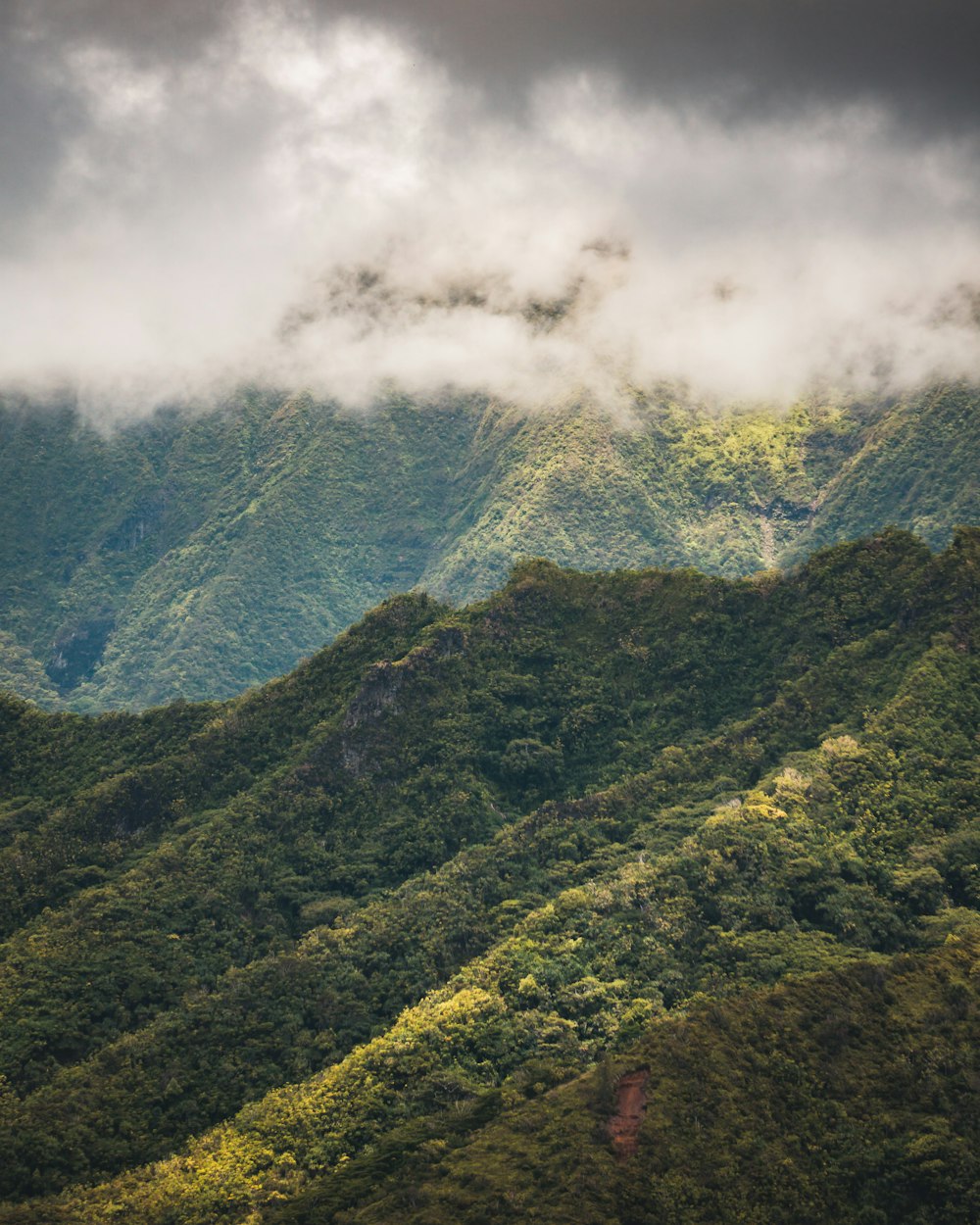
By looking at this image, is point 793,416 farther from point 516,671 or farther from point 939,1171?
point 939,1171

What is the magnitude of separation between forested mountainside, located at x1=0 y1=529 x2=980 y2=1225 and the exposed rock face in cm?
17

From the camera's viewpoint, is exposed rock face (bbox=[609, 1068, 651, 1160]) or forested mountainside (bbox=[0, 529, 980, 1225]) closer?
exposed rock face (bbox=[609, 1068, 651, 1160])

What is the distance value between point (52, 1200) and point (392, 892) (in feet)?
85.2

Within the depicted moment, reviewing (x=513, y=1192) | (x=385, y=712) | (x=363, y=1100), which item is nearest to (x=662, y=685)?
(x=385, y=712)

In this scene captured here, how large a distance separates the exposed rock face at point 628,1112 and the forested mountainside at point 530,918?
174 millimetres

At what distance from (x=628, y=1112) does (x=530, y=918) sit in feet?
58.9

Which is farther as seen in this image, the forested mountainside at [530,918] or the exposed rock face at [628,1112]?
the forested mountainside at [530,918]

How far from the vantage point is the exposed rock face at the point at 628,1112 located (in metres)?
47.5

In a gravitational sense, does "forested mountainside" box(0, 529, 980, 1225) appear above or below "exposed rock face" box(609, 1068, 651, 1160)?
above

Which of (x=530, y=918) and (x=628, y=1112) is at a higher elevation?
(x=530, y=918)

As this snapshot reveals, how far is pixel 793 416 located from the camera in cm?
19000

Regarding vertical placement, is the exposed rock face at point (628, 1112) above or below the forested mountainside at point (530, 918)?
below

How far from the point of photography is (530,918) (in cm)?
6650

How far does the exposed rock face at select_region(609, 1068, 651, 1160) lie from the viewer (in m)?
47.5
